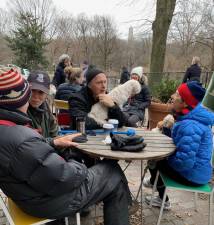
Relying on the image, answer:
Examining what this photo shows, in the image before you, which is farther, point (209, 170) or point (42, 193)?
point (209, 170)

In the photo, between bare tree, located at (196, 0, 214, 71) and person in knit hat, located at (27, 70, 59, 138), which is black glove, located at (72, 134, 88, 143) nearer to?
person in knit hat, located at (27, 70, 59, 138)

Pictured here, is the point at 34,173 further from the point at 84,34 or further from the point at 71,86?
the point at 84,34

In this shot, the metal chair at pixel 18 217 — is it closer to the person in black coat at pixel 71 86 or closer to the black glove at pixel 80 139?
the black glove at pixel 80 139

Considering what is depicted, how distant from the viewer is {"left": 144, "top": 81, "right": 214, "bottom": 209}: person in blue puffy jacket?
2246 mm

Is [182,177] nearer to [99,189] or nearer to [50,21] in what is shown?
[99,189]

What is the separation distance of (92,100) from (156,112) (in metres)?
2.08

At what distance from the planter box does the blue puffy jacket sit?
88.1 inches

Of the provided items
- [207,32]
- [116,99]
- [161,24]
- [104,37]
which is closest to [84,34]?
[104,37]

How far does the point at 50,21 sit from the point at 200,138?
29.9m

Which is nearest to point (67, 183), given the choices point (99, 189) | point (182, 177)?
point (99, 189)

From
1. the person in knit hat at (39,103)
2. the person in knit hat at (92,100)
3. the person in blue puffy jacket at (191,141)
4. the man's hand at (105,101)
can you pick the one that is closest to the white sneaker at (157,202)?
the person in blue puffy jacket at (191,141)

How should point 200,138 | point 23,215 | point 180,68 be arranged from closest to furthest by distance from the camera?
point 23,215 < point 200,138 < point 180,68

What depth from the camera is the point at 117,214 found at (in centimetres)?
203

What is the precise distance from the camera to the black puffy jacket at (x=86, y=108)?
2.91 meters
